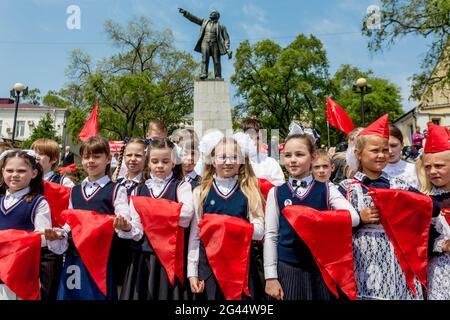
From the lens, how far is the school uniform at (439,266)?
2.67 m

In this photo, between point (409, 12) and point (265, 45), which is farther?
point (265, 45)

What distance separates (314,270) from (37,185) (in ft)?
7.38

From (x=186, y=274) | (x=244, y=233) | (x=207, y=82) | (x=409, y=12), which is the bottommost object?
(x=186, y=274)

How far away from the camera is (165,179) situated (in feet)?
10.4

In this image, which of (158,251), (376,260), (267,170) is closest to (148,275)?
(158,251)

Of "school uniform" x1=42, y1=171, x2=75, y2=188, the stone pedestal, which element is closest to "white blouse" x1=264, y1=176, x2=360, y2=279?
"school uniform" x1=42, y1=171, x2=75, y2=188

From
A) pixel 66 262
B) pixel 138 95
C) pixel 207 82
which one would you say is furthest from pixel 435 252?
pixel 138 95

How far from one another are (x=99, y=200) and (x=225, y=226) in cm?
107

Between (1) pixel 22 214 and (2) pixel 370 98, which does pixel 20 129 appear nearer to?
(2) pixel 370 98

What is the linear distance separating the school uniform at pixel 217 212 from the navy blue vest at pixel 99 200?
0.68 metres

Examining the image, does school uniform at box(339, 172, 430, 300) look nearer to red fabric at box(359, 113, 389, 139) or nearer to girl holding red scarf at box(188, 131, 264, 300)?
red fabric at box(359, 113, 389, 139)

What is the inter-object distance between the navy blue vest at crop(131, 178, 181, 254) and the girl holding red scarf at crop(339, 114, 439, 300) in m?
1.36

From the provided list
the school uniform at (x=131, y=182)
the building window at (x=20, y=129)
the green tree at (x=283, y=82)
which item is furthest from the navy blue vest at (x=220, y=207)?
the building window at (x=20, y=129)

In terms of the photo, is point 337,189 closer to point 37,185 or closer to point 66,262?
point 66,262
